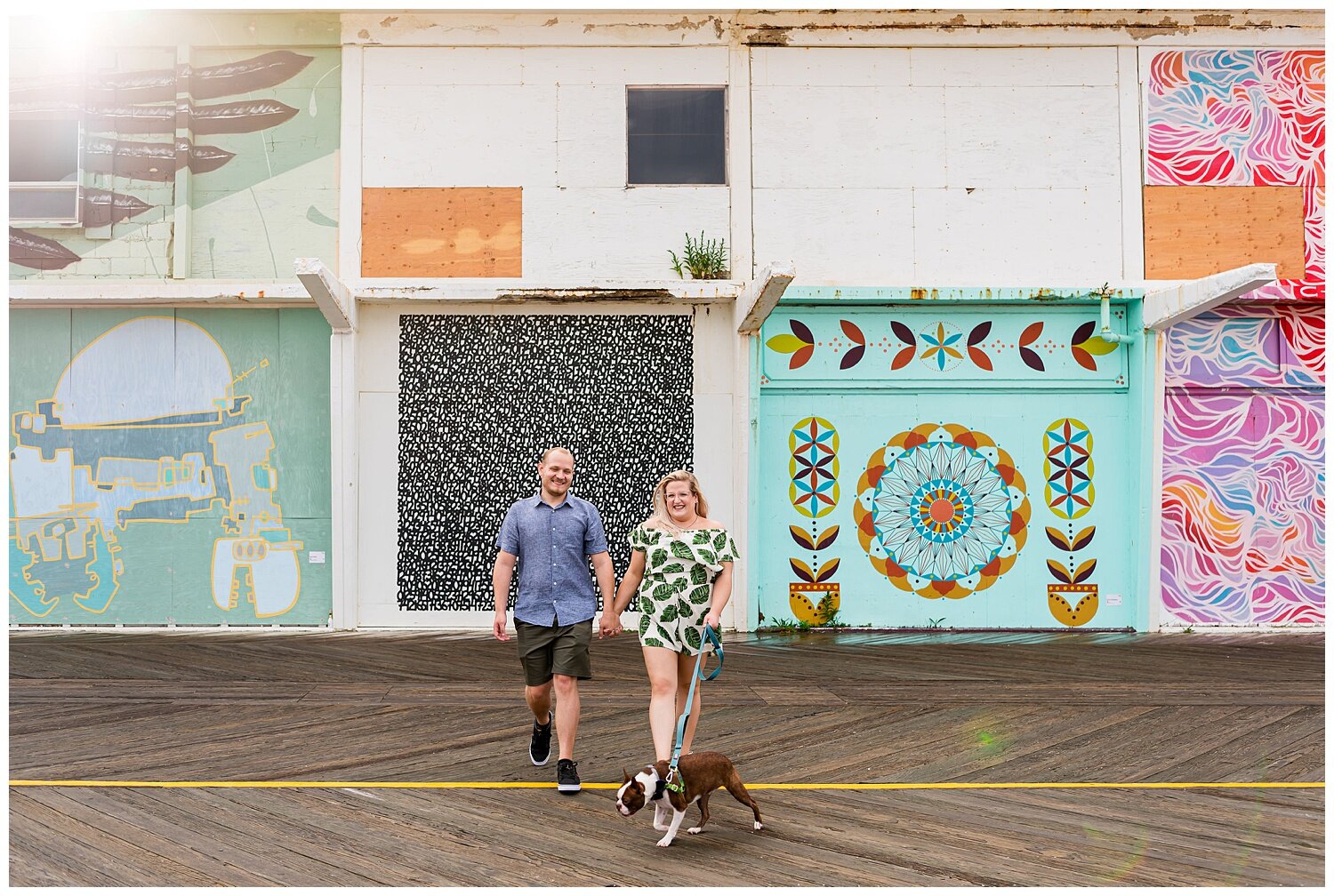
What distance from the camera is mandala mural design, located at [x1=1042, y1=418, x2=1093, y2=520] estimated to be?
448 inches

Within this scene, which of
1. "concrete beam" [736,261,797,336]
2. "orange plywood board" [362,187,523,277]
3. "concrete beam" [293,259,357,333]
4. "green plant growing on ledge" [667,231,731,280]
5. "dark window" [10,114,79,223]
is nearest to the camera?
"concrete beam" [736,261,797,336]

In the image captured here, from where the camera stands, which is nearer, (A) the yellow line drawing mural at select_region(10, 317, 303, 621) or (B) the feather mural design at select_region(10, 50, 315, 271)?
(A) the yellow line drawing mural at select_region(10, 317, 303, 621)

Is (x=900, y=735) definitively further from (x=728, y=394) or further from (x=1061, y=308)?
(x=1061, y=308)

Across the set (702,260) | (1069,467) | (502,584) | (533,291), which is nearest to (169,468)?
(533,291)

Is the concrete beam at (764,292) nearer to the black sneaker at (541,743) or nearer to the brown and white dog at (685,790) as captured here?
the black sneaker at (541,743)

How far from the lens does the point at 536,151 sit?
37.7 ft

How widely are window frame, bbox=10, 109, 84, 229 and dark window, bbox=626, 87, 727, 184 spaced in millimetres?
6192

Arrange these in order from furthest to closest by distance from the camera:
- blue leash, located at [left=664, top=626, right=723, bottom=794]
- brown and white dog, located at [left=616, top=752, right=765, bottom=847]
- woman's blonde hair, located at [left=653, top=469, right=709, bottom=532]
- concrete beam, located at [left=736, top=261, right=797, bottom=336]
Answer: concrete beam, located at [left=736, top=261, right=797, bottom=336] < woman's blonde hair, located at [left=653, top=469, right=709, bottom=532] < blue leash, located at [left=664, top=626, right=723, bottom=794] < brown and white dog, located at [left=616, top=752, right=765, bottom=847]

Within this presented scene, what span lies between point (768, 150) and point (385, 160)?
171 inches

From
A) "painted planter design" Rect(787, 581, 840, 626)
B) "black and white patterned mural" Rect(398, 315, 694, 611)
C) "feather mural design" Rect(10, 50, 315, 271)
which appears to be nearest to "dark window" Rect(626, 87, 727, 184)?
"black and white patterned mural" Rect(398, 315, 694, 611)

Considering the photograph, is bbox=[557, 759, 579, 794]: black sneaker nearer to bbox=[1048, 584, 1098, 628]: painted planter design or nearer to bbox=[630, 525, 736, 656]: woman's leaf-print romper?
bbox=[630, 525, 736, 656]: woman's leaf-print romper

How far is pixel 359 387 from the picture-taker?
11289 millimetres

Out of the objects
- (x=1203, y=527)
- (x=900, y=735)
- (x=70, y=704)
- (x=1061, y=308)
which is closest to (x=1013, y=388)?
(x=1061, y=308)

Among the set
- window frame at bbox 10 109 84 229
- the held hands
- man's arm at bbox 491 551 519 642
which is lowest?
the held hands
